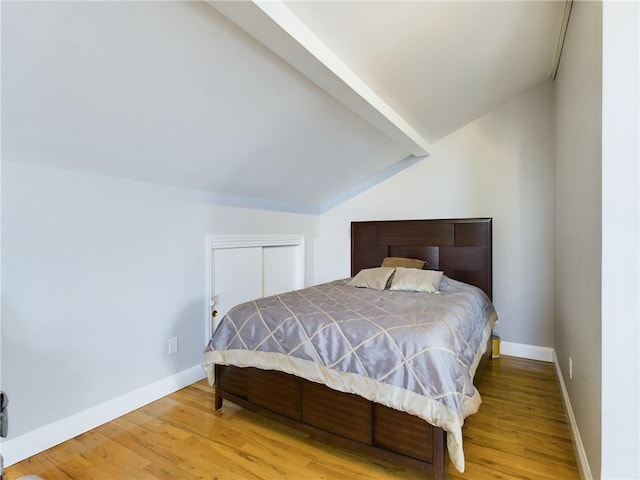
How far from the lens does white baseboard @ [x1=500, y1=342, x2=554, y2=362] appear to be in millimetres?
3418

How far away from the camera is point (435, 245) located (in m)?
3.85

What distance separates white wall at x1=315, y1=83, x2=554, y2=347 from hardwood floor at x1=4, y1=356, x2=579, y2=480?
1.20 metres

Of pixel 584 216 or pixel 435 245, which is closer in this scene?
pixel 584 216

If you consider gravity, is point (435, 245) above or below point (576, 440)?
above

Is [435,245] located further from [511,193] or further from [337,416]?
[337,416]

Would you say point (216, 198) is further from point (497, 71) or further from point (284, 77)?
point (497, 71)

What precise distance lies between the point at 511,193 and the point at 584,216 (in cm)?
201

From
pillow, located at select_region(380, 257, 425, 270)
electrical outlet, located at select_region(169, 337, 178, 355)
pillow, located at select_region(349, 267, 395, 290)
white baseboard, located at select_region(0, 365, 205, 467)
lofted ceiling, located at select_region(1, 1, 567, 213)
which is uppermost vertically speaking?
lofted ceiling, located at select_region(1, 1, 567, 213)

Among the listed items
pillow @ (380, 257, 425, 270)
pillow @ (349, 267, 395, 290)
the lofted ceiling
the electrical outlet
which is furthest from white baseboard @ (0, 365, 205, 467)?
pillow @ (380, 257, 425, 270)

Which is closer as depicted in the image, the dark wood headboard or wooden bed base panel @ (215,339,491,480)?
wooden bed base panel @ (215,339,491,480)
